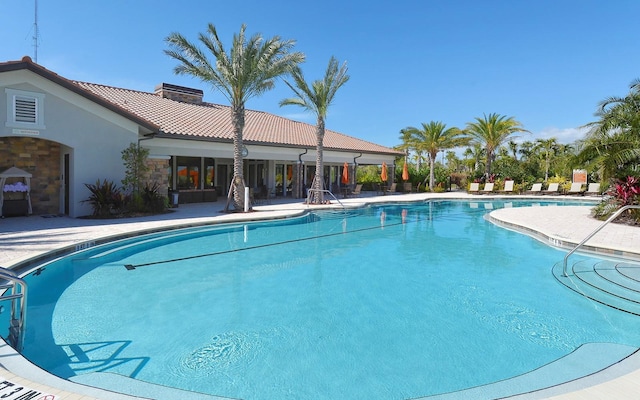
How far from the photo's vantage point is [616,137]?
14.5 m

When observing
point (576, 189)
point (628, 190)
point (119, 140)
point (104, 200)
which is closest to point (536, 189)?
point (576, 189)

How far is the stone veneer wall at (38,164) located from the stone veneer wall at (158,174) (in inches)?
139

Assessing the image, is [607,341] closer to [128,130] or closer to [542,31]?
[128,130]

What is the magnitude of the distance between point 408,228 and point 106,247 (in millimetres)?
10526

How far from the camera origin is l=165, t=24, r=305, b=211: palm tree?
1594 centimetres

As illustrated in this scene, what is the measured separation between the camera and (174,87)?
26.5 metres

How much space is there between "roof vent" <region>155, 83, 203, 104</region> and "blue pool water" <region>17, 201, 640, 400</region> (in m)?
18.6

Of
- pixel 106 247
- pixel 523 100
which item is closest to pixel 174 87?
pixel 106 247

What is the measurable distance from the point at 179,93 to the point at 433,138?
21.7 meters

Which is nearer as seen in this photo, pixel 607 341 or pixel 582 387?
pixel 582 387

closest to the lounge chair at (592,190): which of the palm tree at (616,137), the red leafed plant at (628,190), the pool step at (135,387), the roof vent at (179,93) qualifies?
the palm tree at (616,137)

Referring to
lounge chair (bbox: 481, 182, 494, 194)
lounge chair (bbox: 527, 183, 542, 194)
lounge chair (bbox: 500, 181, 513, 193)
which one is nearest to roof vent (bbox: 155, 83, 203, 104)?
lounge chair (bbox: 481, 182, 494, 194)

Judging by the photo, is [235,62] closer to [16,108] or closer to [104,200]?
[104,200]

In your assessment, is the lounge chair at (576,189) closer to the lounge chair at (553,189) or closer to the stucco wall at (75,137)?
the lounge chair at (553,189)
